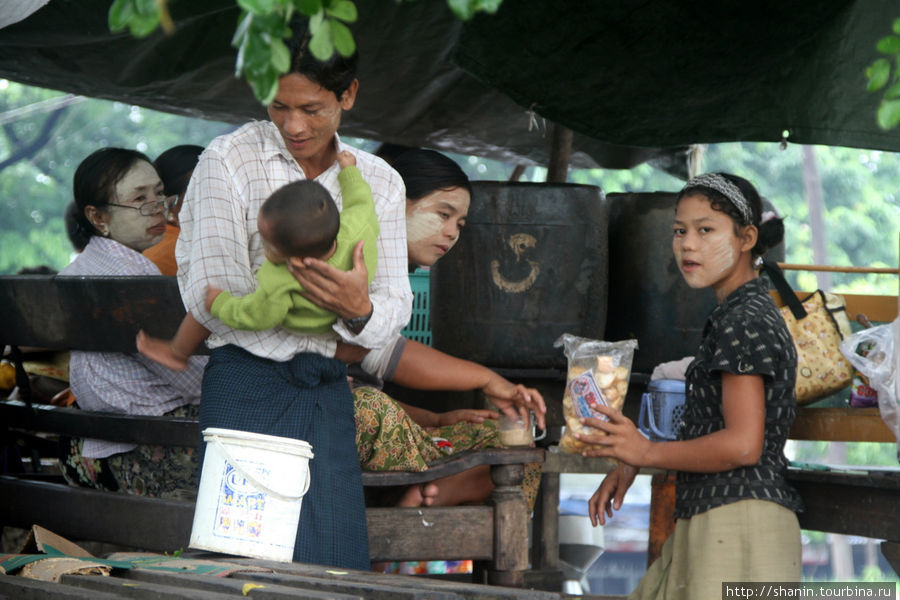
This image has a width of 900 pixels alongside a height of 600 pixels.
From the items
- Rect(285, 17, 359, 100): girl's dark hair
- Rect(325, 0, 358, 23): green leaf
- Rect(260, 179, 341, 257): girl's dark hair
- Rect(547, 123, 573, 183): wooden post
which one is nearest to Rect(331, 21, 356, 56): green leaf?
Rect(325, 0, 358, 23): green leaf

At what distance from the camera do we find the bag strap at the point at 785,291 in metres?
3.48

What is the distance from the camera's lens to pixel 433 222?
12.3ft

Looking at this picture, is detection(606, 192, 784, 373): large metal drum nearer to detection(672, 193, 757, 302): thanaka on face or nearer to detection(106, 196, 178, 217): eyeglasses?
detection(672, 193, 757, 302): thanaka on face

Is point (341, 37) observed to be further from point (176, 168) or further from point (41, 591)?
point (176, 168)

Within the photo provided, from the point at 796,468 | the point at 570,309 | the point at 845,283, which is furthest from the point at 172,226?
the point at 845,283

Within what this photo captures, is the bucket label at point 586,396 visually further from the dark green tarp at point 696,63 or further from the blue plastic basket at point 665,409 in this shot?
the dark green tarp at point 696,63

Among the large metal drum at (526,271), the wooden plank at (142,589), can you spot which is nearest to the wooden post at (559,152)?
the large metal drum at (526,271)

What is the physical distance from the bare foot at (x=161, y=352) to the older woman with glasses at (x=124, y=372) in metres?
0.69

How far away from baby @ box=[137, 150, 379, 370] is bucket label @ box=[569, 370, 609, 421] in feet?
2.86

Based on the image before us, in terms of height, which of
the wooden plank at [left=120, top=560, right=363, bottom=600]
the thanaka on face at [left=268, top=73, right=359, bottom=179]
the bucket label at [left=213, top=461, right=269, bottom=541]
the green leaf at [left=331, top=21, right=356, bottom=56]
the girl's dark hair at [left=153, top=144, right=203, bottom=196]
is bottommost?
the wooden plank at [left=120, top=560, right=363, bottom=600]

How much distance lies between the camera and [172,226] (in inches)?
177

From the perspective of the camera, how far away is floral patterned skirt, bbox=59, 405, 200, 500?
3334 millimetres

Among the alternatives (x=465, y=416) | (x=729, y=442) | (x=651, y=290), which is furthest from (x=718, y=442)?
(x=651, y=290)

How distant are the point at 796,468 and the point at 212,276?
2098 mm
